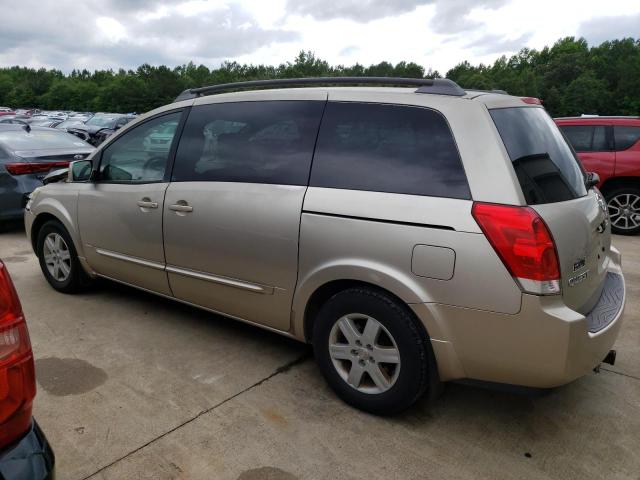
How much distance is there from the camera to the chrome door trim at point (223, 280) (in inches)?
120

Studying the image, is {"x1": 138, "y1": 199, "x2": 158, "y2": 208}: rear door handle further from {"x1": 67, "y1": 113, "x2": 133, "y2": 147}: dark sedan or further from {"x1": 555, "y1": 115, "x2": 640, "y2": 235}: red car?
{"x1": 67, "y1": 113, "x2": 133, "y2": 147}: dark sedan

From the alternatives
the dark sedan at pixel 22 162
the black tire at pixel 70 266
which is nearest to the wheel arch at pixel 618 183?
the black tire at pixel 70 266

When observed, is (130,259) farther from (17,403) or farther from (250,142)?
(17,403)

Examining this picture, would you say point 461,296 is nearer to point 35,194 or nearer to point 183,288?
point 183,288

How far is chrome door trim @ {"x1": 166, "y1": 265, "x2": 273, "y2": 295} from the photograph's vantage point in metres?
3.05

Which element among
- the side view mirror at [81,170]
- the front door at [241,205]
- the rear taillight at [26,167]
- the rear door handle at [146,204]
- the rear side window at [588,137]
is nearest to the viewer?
the front door at [241,205]

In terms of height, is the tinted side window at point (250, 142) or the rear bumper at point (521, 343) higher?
the tinted side window at point (250, 142)

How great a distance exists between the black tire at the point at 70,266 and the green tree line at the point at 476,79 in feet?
109

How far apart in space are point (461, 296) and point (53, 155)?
664cm

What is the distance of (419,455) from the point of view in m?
2.44

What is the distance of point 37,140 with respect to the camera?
757 cm

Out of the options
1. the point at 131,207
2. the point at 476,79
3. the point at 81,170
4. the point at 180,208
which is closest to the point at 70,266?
the point at 81,170

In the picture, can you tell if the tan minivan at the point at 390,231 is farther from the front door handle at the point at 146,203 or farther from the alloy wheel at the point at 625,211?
the alloy wheel at the point at 625,211

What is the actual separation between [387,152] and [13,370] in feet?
6.12
